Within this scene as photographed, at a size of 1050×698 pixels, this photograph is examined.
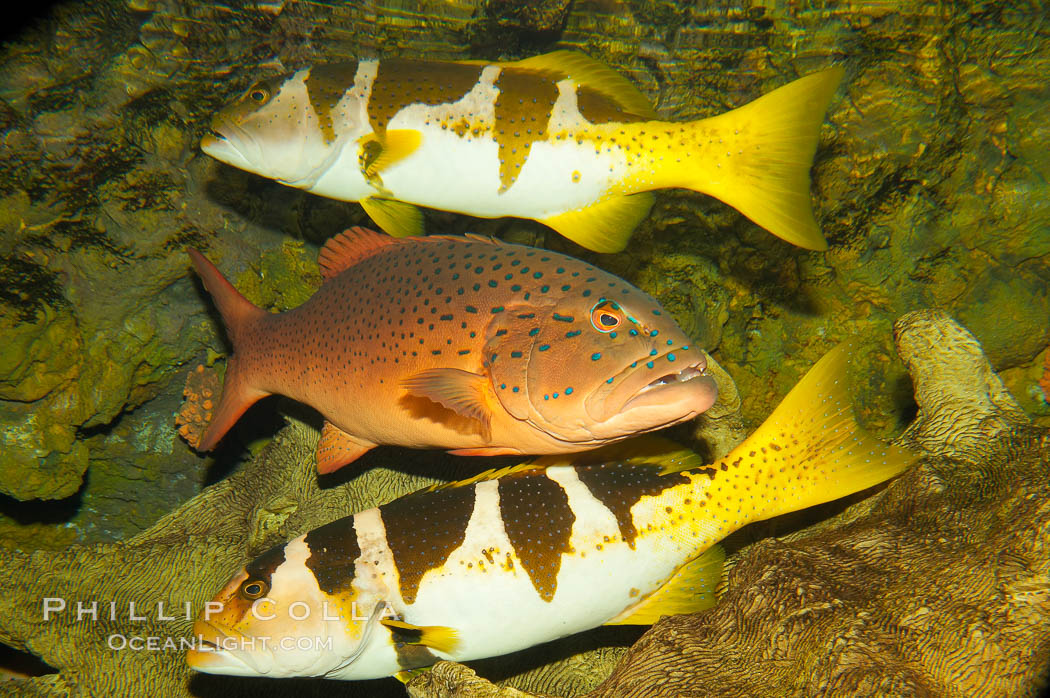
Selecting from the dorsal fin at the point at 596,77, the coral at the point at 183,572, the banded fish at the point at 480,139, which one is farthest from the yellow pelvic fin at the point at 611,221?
the coral at the point at 183,572

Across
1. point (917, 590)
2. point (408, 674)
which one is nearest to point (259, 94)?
point (408, 674)

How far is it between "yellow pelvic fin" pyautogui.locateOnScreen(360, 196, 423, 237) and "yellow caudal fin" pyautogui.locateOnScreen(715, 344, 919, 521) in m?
1.44

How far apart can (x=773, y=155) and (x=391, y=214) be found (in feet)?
4.41

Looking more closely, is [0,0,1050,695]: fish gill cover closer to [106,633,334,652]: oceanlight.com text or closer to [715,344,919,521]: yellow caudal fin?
[715,344,919,521]: yellow caudal fin

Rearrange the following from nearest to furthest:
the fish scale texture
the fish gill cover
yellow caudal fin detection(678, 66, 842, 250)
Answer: the fish scale texture, yellow caudal fin detection(678, 66, 842, 250), the fish gill cover

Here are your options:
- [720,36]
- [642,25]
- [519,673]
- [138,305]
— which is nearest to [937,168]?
[720,36]

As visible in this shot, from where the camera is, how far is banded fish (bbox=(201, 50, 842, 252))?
2.08m

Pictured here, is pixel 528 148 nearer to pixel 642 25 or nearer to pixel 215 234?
pixel 642 25

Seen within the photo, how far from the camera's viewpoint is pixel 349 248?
2.31m

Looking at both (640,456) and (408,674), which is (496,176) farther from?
(408,674)

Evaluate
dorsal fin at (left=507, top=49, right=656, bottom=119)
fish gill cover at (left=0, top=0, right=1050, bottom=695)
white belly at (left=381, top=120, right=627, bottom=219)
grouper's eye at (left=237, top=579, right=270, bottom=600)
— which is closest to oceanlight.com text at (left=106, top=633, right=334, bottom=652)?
grouper's eye at (left=237, top=579, right=270, bottom=600)

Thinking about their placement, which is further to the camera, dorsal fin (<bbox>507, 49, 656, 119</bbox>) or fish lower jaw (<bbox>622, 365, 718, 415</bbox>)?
dorsal fin (<bbox>507, 49, 656, 119</bbox>)

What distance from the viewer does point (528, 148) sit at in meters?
2.09

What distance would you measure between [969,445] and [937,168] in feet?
3.94
